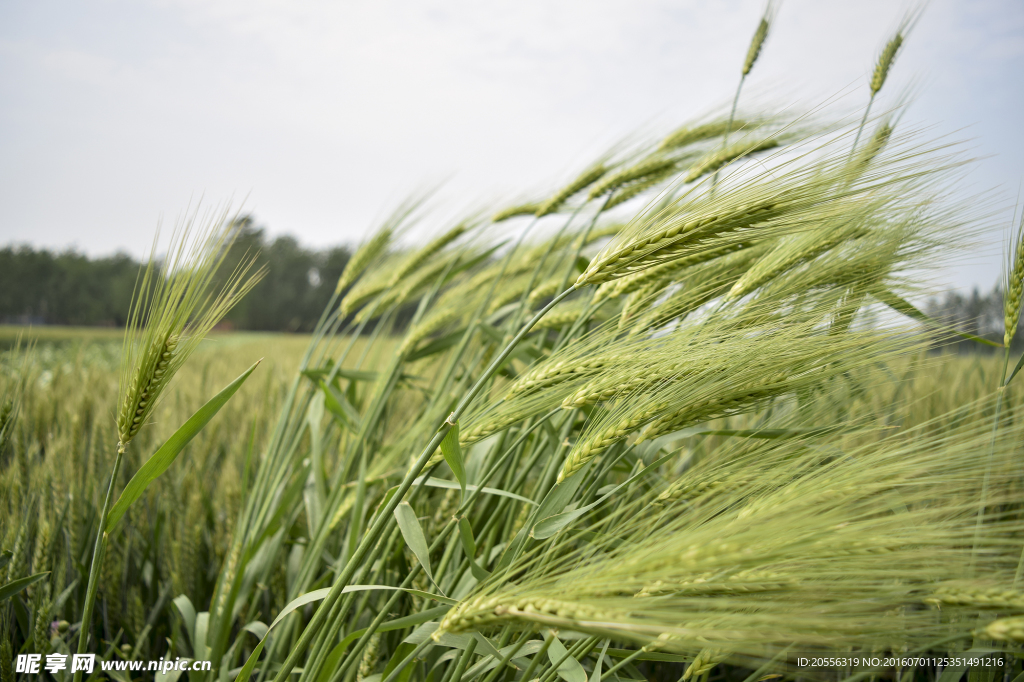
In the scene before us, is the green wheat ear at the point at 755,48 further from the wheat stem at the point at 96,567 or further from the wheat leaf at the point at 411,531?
the wheat stem at the point at 96,567

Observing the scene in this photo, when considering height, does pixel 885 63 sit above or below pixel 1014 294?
above

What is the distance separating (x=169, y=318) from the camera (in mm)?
674

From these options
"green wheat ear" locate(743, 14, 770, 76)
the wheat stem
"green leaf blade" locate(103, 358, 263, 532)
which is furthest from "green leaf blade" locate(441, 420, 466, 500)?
"green wheat ear" locate(743, 14, 770, 76)

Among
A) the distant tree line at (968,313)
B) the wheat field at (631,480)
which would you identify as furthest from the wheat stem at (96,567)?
the distant tree line at (968,313)

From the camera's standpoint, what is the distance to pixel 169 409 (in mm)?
1972

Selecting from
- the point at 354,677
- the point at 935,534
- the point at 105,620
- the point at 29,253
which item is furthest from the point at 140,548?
the point at 29,253

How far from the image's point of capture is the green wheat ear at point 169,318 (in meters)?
0.66

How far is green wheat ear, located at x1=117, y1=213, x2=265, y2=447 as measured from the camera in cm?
66

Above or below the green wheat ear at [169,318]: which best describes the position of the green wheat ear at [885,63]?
above

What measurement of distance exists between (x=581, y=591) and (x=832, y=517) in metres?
0.25

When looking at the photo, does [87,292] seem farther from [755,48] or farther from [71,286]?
[755,48]

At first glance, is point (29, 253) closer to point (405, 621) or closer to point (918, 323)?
point (405, 621)

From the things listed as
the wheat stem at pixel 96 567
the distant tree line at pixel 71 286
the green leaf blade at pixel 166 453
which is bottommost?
the wheat stem at pixel 96 567

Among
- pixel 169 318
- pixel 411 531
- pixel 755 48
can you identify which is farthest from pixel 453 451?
pixel 755 48
